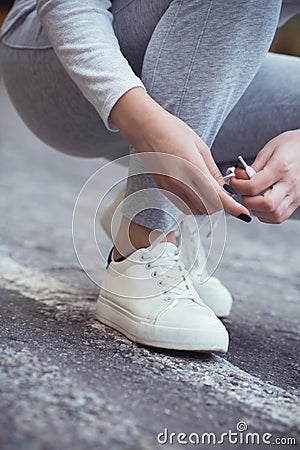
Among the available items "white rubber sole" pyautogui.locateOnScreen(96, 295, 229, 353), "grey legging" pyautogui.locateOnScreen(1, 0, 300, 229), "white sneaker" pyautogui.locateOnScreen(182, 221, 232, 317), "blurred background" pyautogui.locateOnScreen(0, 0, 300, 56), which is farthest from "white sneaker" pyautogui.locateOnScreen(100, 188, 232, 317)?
"blurred background" pyautogui.locateOnScreen(0, 0, 300, 56)

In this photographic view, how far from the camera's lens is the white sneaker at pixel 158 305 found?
0.78m

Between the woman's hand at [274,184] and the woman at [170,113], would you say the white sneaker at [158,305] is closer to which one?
the woman at [170,113]

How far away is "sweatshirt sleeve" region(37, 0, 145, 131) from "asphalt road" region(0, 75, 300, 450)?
0.91 feet

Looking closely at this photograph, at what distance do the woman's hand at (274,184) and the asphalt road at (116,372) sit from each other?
20cm

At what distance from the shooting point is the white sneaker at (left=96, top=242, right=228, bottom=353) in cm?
78

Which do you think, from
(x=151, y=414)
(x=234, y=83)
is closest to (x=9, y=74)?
(x=234, y=83)

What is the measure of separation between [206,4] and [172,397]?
476 mm

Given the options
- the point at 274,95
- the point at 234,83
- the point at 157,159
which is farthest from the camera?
the point at 274,95

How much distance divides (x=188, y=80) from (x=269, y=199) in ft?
0.65

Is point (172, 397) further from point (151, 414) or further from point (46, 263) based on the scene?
point (46, 263)

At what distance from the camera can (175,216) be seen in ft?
2.76

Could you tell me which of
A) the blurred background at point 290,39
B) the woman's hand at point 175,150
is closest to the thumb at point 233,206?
the woman's hand at point 175,150

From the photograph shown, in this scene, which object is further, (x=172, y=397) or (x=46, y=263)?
(x=46, y=263)

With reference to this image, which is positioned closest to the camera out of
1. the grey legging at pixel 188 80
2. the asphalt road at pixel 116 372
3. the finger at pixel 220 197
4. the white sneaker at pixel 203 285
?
the asphalt road at pixel 116 372
